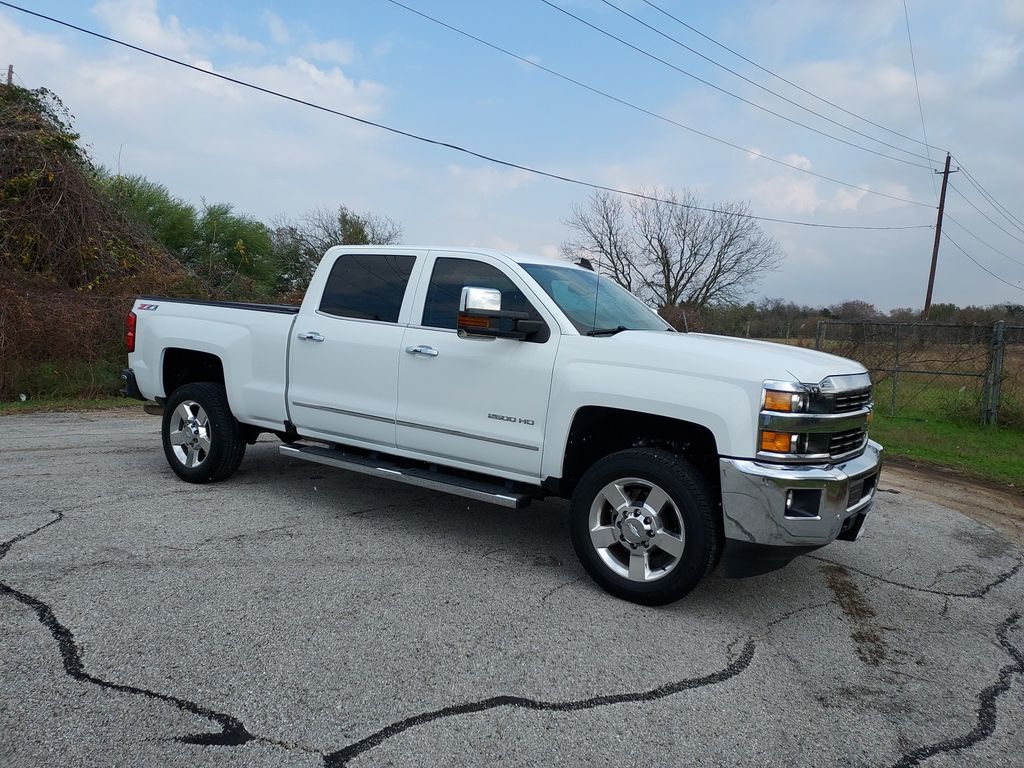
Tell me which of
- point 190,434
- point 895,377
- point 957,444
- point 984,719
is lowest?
point 984,719

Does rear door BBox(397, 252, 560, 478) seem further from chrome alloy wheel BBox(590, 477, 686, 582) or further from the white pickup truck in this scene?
chrome alloy wheel BBox(590, 477, 686, 582)

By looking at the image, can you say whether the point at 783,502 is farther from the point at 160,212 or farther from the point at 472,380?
the point at 160,212

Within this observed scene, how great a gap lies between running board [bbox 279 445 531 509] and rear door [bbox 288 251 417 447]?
0.14 metres

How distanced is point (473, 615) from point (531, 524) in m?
1.89

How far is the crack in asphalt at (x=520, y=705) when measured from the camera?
280 cm

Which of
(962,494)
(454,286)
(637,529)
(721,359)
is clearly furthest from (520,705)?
(962,494)

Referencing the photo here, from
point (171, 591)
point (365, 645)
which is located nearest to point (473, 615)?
point (365, 645)

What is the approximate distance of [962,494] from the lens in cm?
784

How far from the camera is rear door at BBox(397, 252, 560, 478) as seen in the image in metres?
4.71

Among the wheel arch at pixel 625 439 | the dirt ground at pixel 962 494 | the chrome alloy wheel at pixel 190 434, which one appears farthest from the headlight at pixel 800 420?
the chrome alloy wheel at pixel 190 434

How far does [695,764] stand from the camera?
2.83m

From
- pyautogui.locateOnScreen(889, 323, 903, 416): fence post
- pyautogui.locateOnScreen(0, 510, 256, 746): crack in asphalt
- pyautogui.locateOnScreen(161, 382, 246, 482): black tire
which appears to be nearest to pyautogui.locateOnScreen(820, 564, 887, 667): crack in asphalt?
pyautogui.locateOnScreen(0, 510, 256, 746): crack in asphalt

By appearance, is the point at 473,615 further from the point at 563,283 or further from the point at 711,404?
the point at 563,283

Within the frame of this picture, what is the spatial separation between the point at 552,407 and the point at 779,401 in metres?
1.34
